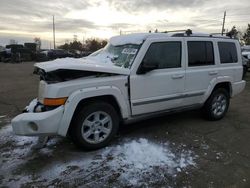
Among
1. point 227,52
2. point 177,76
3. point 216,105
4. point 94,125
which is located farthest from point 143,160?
point 227,52

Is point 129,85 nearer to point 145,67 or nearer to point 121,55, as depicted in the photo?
point 145,67

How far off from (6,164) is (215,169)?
9.59ft

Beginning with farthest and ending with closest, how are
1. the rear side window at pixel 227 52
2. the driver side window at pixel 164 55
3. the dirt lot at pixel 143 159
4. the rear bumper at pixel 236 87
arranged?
the rear bumper at pixel 236 87 → the rear side window at pixel 227 52 → the driver side window at pixel 164 55 → the dirt lot at pixel 143 159

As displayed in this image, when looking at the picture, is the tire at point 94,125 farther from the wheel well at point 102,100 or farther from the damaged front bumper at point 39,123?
the damaged front bumper at point 39,123

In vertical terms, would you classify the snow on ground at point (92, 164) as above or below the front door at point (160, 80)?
below

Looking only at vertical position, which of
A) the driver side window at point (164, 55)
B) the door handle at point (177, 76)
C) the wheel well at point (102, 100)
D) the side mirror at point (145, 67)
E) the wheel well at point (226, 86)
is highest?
the driver side window at point (164, 55)

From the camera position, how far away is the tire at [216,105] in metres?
5.61

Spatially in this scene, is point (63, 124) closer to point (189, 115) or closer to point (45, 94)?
point (45, 94)

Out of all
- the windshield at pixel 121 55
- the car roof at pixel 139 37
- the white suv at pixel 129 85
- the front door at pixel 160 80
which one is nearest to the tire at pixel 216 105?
the white suv at pixel 129 85

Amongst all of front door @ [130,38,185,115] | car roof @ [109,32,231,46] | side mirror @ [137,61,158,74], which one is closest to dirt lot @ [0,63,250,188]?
front door @ [130,38,185,115]

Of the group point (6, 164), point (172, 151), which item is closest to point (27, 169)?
point (6, 164)

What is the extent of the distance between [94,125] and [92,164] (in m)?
0.62

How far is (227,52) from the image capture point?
5.73 meters

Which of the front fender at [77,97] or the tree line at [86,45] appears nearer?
the front fender at [77,97]
